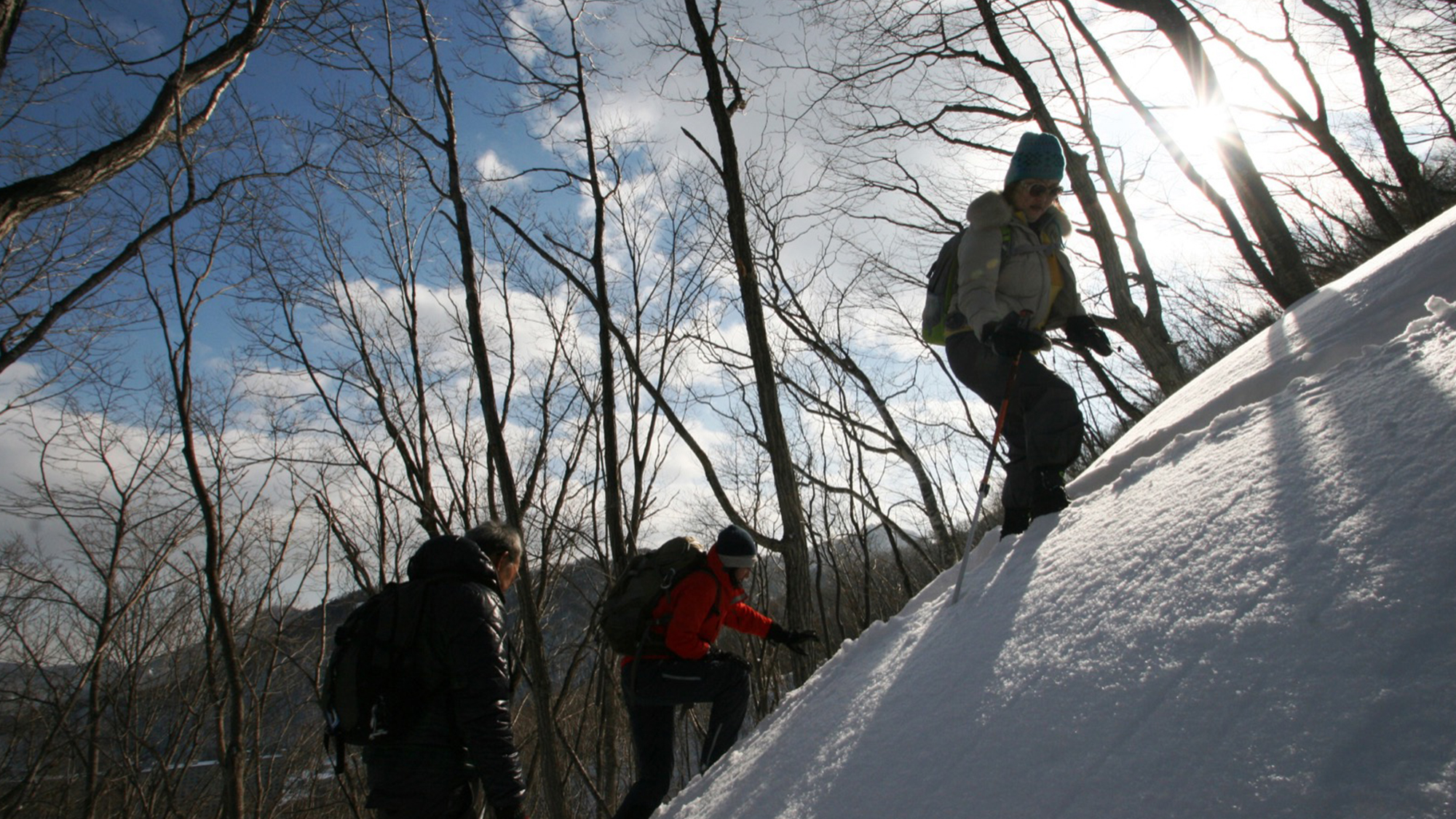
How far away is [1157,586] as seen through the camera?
50.9 inches

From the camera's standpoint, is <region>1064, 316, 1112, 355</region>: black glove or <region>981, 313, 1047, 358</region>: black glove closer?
<region>981, 313, 1047, 358</region>: black glove

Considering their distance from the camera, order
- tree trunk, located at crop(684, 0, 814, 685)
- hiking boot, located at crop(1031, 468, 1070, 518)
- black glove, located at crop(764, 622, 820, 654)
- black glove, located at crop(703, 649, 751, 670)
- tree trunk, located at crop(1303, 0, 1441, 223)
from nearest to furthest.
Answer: hiking boot, located at crop(1031, 468, 1070, 518) < black glove, located at crop(703, 649, 751, 670) < black glove, located at crop(764, 622, 820, 654) < tree trunk, located at crop(684, 0, 814, 685) < tree trunk, located at crop(1303, 0, 1441, 223)

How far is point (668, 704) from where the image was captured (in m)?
2.93

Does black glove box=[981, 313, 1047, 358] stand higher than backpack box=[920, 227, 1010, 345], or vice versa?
backpack box=[920, 227, 1010, 345]

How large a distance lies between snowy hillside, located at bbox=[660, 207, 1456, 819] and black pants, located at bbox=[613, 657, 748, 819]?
2.42 feet

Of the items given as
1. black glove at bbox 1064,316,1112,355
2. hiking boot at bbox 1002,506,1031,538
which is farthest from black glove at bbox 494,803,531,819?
black glove at bbox 1064,316,1112,355

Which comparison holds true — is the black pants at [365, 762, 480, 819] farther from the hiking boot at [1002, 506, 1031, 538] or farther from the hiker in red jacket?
the hiking boot at [1002, 506, 1031, 538]

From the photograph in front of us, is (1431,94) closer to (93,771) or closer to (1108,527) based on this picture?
(1108,527)

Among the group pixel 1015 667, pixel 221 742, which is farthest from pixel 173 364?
pixel 1015 667

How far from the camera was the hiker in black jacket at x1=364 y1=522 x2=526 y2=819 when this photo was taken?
2240 millimetres

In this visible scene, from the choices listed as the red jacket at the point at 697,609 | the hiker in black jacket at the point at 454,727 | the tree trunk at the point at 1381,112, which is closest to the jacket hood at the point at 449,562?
the hiker in black jacket at the point at 454,727

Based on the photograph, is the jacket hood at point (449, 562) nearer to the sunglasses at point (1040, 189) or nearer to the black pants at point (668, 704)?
the black pants at point (668, 704)

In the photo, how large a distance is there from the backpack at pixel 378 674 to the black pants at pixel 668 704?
925 millimetres

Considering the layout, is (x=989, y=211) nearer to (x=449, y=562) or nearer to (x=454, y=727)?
(x=449, y=562)
